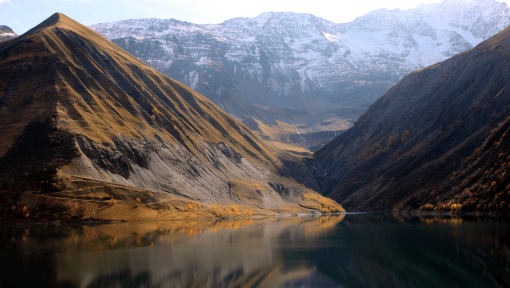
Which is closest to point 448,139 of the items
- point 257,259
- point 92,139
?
point 257,259

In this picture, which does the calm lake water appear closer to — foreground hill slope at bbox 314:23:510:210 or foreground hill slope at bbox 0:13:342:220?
foreground hill slope at bbox 0:13:342:220

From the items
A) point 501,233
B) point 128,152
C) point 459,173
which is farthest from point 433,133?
point 128,152

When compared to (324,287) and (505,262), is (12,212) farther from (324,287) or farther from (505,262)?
(505,262)

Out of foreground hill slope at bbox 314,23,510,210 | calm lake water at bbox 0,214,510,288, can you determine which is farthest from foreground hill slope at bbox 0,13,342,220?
foreground hill slope at bbox 314,23,510,210

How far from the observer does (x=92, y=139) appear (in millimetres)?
124438

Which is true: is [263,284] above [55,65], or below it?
below

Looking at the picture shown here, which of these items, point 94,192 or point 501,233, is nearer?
point 501,233

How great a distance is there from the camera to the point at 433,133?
7318 inches

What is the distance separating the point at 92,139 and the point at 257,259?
90.9 metres

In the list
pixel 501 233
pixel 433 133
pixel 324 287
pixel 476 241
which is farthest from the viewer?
pixel 433 133

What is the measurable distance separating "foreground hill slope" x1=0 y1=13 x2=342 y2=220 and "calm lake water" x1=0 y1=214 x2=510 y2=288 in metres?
32.6

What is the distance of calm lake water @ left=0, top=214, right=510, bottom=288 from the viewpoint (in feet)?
Answer: 133

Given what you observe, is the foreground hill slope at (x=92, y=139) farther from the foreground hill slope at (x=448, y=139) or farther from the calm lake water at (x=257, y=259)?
the foreground hill slope at (x=448, y=139)

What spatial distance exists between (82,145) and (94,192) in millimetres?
20599
